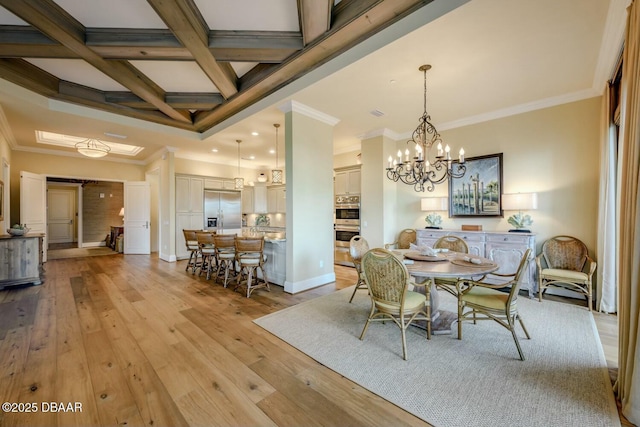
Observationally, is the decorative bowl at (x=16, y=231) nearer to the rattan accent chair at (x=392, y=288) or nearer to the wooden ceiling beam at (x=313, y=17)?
the wooden ceiling beam at (x=313, y=17)

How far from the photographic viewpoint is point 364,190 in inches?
229

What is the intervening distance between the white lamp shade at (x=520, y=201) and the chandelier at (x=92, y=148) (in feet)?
27.4

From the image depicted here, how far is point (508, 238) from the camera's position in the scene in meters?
4.12

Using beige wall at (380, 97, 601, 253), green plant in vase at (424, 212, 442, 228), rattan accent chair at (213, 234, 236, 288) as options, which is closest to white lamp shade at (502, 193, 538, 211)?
beige wall at (380, 97, 601, 253)

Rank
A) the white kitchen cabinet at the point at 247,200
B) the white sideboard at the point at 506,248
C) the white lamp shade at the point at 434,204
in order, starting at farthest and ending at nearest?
the white kitchen cabinet at the point at 247,200
the white lamp shade at the point at 434,204
the white sideboard at the point at 506,248

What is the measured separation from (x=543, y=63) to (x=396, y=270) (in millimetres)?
3193

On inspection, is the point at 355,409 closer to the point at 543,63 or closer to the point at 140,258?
the point at 543,63

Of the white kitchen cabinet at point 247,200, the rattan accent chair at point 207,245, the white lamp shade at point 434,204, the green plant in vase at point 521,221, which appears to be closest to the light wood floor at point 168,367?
the rattan accent chair at point 207,245

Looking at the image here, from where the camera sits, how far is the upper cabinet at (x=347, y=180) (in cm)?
598

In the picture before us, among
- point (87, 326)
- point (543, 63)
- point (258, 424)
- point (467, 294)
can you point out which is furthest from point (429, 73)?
point (87, 326)

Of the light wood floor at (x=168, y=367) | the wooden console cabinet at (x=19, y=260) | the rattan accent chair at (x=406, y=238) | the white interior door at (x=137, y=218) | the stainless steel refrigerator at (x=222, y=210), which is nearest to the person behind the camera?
the light wood floor at (x=168, y=367)

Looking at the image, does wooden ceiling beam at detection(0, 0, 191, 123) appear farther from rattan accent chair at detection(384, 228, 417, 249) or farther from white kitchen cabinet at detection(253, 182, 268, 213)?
rattan accent chair at detection(384, 228, 417, 249)

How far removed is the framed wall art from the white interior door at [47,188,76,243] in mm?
14090

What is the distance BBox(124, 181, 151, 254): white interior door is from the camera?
790 cm
